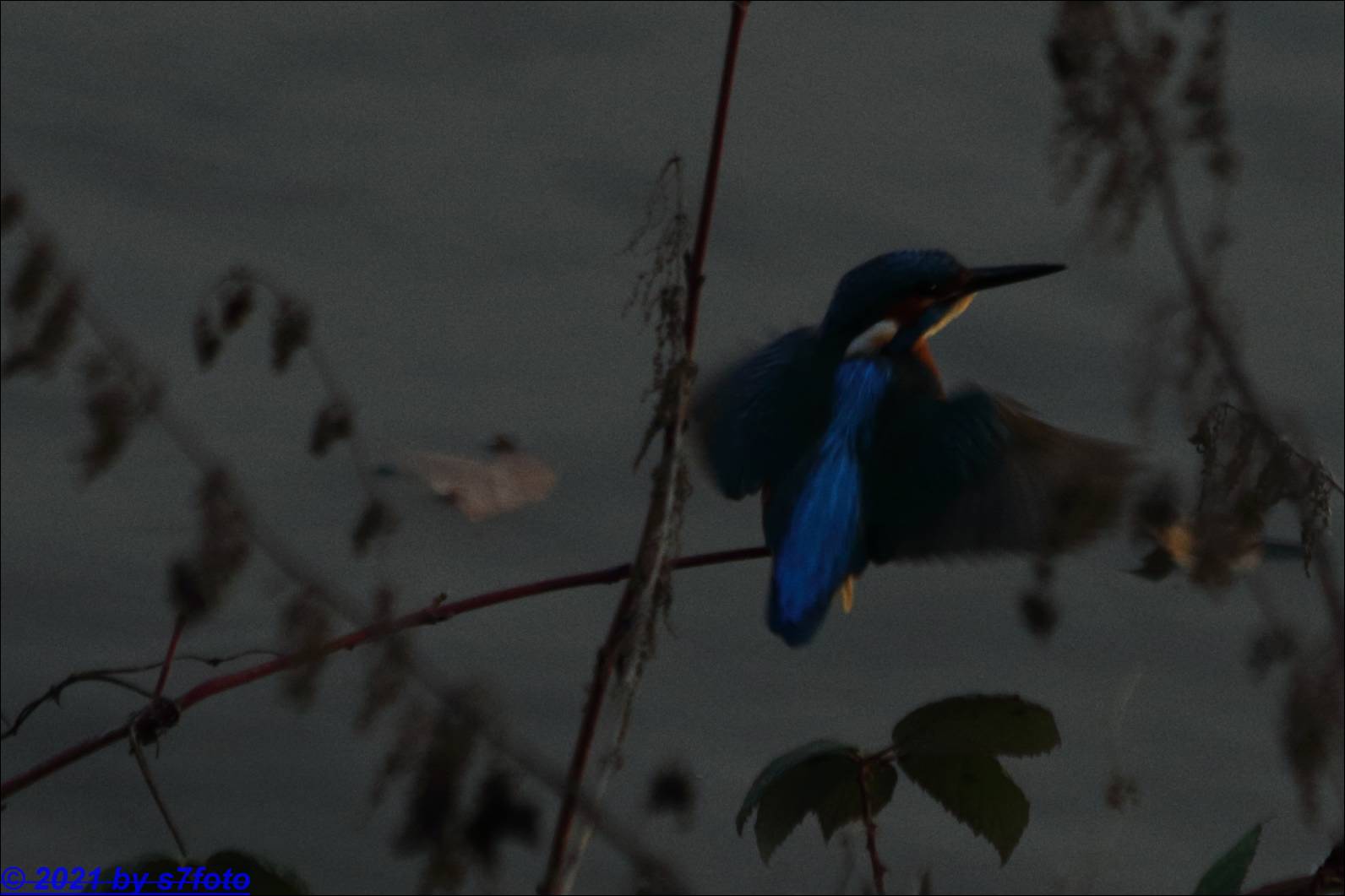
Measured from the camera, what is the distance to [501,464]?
1410 mm

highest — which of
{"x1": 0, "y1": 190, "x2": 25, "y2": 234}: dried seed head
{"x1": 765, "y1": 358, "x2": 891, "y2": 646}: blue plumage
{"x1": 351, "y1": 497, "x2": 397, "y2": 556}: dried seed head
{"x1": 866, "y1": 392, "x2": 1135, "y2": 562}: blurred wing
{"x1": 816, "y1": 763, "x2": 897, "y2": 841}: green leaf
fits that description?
{"x1": 0, "y1": 190, "x2": 25, "y2": 234}: dried seed head

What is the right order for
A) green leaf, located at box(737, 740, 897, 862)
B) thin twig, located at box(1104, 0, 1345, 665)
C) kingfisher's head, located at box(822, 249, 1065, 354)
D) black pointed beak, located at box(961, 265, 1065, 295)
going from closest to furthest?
thin twig, located at box(1104, 0, 1345, 665)
green leaf, located at box(737, 740, 897, 862)
black pointed beak, located at box(961, 265, 1065, 295)
kingfisher's head, located at box(822, 249, 1065, 354)

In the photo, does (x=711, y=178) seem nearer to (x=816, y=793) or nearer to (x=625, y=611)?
(x=625, y=611)

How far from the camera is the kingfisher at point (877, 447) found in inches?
56.9

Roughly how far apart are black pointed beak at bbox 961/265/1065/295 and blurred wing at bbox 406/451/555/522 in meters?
0.57

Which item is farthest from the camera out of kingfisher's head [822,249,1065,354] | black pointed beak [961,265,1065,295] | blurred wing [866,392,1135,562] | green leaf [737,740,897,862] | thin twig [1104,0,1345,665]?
kingfisher's head [822,249,1065,354]

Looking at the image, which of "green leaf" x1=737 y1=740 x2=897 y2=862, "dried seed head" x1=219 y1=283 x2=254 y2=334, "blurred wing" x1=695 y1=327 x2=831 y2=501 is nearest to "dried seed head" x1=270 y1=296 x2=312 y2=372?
"dried seed head" x1=219 y1=283 x2=254 y2=334

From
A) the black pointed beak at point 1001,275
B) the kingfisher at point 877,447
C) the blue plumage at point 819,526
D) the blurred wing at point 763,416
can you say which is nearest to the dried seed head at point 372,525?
the kingfisher at point 877,447

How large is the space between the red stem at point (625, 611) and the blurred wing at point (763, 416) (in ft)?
2.08

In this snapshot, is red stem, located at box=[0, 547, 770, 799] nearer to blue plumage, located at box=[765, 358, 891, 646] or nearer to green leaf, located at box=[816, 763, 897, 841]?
green leaf, located at box=[816, 763, 897, 841]

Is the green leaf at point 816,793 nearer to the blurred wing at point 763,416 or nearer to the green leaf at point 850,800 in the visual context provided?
the green leaf at point 850,800

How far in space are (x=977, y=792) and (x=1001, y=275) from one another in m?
0.79

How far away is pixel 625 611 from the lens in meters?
0.91

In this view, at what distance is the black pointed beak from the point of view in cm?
175
